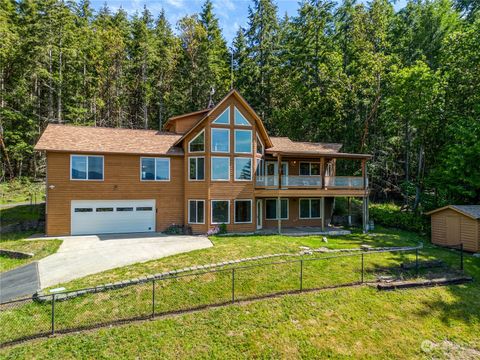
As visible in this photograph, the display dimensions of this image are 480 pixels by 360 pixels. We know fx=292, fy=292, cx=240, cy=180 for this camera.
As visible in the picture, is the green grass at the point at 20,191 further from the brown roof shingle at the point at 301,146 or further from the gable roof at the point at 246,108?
the brown roof shingle at the point at 301,146

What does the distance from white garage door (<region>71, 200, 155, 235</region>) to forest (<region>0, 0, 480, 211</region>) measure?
16951 millimetres

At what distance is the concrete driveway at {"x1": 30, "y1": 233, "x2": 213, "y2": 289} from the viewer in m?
10.9

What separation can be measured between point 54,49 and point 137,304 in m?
30.6

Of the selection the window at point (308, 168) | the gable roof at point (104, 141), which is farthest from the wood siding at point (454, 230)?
the gable roof at point (104, 141)

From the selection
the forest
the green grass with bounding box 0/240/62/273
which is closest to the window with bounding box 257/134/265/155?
the green grass with bounding box 0/240/62/273

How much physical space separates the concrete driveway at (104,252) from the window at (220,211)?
165cm

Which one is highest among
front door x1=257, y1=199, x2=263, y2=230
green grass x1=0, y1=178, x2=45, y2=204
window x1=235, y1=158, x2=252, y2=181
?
window x1=235, y1=158, x2=252, y2=181

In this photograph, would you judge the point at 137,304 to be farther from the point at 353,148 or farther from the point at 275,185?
the point at 353,148

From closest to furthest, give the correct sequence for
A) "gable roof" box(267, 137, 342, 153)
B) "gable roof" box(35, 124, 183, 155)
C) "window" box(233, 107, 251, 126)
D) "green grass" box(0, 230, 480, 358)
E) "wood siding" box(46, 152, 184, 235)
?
1. "green grass" box(0, 230, 480, 358)
2. "wood siding" box(46, 152, 184, 235)
3. "gable roof" box(35, 124, 183, 155)
4. "window" box(233, 107, 251, 126)
5. "gable roof" box(267, 137, 342, 153)

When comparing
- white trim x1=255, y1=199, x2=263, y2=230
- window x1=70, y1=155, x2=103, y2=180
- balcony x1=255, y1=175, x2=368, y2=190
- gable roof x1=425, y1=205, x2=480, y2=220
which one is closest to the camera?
gable roof x1=425, y1=205, x2=480, y2=220

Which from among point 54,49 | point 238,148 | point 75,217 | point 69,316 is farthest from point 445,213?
point 54,49

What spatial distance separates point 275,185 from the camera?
1889cm

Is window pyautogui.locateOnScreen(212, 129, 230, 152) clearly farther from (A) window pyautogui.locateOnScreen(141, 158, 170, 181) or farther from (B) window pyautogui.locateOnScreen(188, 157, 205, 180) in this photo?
(A) window pyautogui.locateOnScreen(141, 158, 170, 181)

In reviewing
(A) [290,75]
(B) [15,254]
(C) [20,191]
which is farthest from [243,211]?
(C) [20,191]
